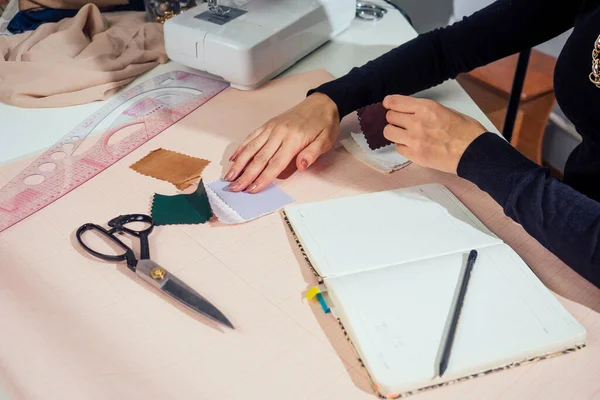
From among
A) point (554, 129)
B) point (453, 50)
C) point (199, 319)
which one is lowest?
point (554, 129)

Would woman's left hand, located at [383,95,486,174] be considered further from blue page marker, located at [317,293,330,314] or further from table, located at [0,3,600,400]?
blue page marker, located at [317,293,330,314]

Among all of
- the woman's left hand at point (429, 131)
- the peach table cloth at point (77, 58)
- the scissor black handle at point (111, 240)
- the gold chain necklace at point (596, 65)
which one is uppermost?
the gold chain necklace at point (596, 65)

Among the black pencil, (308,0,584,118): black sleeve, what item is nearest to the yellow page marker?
the black pencil

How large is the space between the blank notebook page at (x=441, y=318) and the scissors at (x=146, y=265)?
0.15m

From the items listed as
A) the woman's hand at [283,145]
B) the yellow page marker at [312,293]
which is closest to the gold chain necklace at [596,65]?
the woman's hand at [283,145]

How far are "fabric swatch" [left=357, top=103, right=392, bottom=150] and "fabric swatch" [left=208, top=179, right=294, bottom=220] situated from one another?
0.66 ft

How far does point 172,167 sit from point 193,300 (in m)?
0.33

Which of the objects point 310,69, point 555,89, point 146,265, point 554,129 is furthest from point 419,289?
point 554,129

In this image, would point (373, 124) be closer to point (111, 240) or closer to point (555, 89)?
point (555, 89)

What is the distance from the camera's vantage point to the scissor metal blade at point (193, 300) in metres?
0.70

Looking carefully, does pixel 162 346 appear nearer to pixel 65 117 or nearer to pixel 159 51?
pixel 65 117

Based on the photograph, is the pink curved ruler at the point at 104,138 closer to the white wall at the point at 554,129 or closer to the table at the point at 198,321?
the table at the point at 198,321

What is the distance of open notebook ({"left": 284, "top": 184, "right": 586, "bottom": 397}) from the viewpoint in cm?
64

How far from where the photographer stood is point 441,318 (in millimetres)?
682
